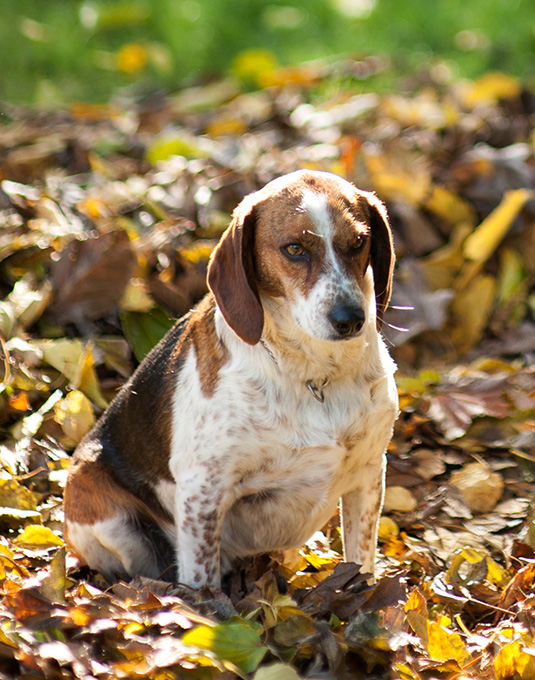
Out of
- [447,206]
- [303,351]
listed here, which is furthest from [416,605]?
[447,206]

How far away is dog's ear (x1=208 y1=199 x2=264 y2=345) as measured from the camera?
2711 mm

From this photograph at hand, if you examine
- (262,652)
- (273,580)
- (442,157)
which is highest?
(442,157)

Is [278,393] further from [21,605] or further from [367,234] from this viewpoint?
[21,605]

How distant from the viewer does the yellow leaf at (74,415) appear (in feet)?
12.1

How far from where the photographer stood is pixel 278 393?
2.79 metres

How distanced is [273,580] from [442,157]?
3641 millimetres

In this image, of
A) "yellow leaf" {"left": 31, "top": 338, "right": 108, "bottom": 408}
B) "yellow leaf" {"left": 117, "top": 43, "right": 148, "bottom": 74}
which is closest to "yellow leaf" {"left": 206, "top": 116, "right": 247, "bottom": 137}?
"yellow leaf" {"left": 31, "top": 338, "right": 108, "bottom": 408}

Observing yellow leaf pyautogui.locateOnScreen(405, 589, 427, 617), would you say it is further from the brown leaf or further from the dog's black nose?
the brown leaf

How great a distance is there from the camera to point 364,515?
3.09m

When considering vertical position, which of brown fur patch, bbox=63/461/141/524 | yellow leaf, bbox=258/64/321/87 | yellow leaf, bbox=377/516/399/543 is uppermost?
yellow leaf, bbox=258/64/321/87

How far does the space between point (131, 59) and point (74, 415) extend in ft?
20.4

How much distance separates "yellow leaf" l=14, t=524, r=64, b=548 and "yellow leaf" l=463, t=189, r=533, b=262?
291 centimetres

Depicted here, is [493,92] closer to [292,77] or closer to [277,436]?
[292,77]

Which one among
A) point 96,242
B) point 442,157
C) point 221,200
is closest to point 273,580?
point 96,242
